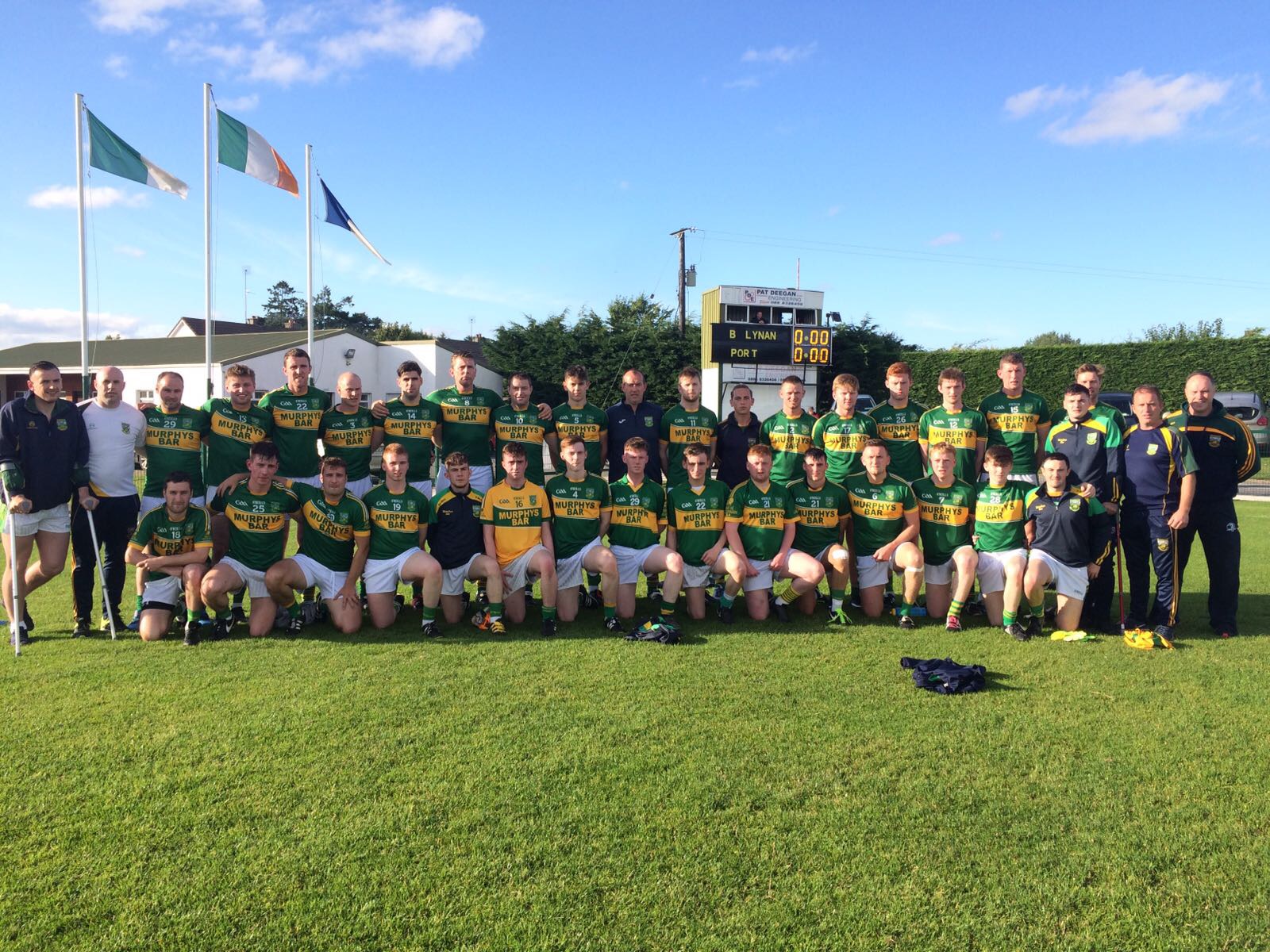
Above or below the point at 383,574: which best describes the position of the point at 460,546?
above

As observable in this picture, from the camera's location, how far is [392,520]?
19.0 feet

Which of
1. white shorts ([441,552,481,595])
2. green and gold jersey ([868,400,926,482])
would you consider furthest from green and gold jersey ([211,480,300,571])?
green and gold jersey ([868,400,926,482])

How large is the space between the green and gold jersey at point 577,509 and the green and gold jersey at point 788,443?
59.6 inches

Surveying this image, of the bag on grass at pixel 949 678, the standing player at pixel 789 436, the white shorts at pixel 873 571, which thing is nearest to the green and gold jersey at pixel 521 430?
the standing player at pixel 789 436

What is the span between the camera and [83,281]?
37.4 feet

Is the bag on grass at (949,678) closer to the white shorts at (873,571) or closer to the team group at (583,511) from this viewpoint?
the team group at (583,511)

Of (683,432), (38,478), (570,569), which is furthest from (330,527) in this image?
(683,432)

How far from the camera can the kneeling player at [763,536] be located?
596 centimetres

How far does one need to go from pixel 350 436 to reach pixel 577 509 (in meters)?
1.92

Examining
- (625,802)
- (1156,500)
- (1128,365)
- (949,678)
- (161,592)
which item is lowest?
(625,802)

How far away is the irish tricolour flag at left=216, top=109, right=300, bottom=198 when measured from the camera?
14.0 m

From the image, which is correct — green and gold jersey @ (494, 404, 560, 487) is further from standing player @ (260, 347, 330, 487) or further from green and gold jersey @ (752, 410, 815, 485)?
green and gold jersey @ (752, 410, 815, 485)

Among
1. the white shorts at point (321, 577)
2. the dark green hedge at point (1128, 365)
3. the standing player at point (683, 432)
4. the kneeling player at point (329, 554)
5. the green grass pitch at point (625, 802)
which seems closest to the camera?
the green grass pitch at point (625, 802)

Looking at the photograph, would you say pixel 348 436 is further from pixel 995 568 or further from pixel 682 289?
pixel 682 289
